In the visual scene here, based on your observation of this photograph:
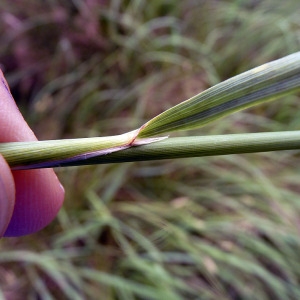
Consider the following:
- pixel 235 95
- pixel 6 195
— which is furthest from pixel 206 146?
pixel 6 195

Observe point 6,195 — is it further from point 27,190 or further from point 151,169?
point 151,169

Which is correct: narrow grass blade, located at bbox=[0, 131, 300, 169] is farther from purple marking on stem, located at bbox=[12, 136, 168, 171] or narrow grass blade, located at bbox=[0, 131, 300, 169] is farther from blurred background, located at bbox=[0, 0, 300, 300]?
blurred background, located at bbox=[0, 0, 300, 300]

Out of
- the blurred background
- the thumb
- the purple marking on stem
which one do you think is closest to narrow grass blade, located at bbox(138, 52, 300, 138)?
the purple marking on stem

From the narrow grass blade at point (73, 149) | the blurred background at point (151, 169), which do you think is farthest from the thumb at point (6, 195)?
the blurred background at point (151, 169)

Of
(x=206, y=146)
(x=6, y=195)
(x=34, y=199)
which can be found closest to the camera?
(x=206, y=146)

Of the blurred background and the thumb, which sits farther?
the blurred background

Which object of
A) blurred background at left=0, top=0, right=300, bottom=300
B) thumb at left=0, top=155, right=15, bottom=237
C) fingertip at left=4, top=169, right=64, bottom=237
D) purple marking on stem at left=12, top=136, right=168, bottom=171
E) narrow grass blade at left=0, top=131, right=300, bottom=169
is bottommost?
blurred background at left=0, top=0, right=300, bottom=300
